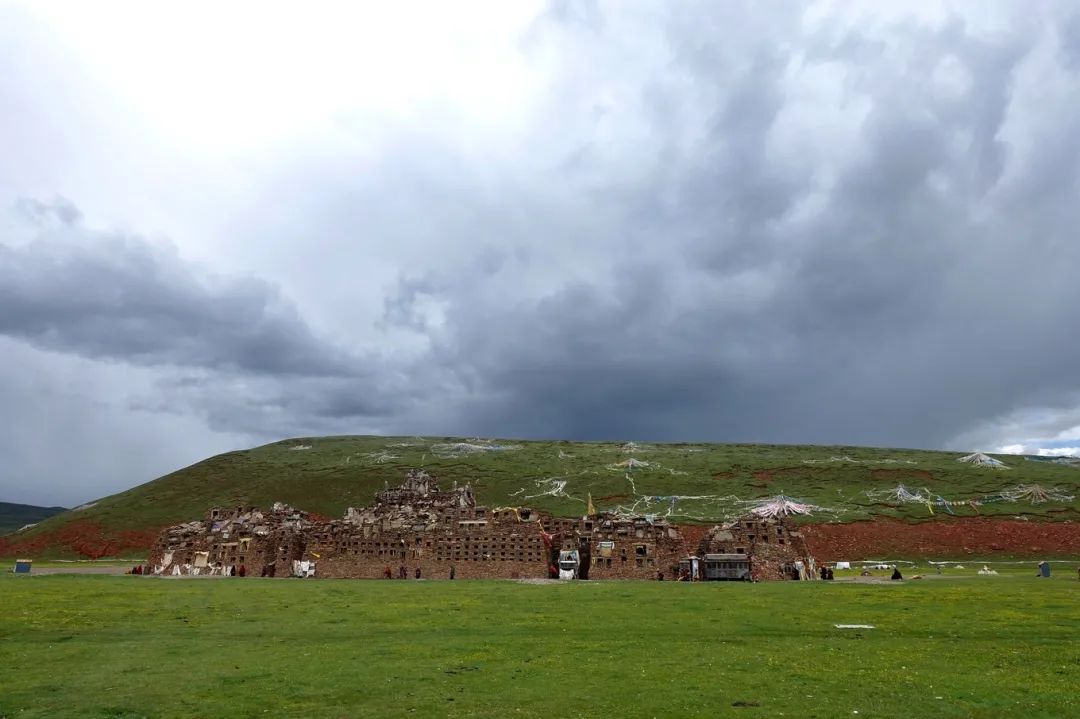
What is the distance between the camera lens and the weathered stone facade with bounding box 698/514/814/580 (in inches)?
2586

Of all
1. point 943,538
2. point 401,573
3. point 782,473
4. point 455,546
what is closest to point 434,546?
point 455,546

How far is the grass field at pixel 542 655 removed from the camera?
763 inches

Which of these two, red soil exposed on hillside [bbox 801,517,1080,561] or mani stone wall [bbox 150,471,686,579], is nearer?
mani stone wall [bbox 150,471,686,579]

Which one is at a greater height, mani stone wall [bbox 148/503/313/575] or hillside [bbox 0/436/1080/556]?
hillside [bbox 0/436/1080/556]

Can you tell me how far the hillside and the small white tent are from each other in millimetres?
2809

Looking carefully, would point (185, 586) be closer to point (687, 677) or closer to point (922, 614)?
point (687, 677)

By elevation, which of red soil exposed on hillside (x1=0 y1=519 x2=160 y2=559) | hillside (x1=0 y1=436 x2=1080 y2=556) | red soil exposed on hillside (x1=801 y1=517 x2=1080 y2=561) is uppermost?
hillside (x1=0 y1=436 x2=1080 y2=556)

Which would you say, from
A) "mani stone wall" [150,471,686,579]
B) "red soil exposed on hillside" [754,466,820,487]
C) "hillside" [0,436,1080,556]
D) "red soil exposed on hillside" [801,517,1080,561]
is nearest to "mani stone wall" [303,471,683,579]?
"mani stone wall" [150,471,686,579]

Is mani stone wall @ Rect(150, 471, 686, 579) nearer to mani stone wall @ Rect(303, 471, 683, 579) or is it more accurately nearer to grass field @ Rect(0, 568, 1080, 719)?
mani stone wall @ Rect(303, 471, 683, 579)

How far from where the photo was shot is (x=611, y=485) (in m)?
149

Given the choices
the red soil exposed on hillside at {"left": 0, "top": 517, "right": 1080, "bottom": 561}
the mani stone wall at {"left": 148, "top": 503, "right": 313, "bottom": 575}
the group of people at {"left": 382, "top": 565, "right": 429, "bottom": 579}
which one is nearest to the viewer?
the group of people at {"left": 382, "top": 565, "right": 429, "bottom": 579}

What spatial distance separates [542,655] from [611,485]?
4896 inches

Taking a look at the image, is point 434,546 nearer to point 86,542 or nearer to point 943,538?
point 943,538

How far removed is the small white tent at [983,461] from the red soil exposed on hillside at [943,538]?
52.1 meters
